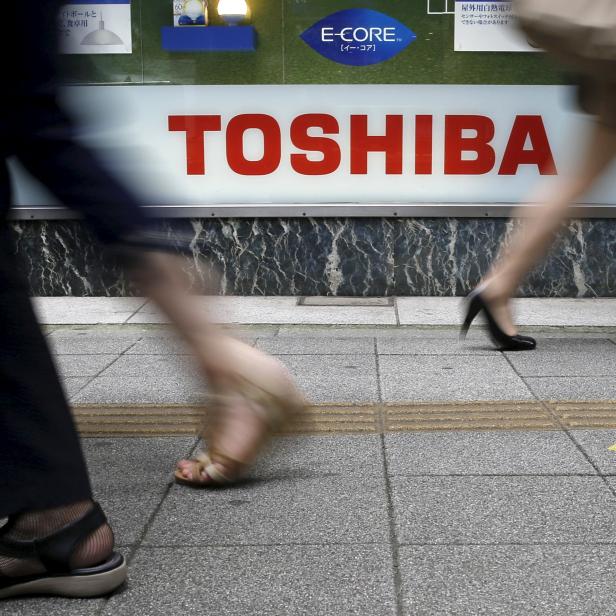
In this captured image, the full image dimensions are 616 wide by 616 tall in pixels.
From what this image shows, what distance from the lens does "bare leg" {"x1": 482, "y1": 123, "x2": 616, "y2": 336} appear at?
150 inches

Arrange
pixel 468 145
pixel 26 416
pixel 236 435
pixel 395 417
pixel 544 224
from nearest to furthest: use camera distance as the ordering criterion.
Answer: pixel 26 416 → pixel 236 435 → pixel 395 417 → pixel 544 224 → pixel 468 145

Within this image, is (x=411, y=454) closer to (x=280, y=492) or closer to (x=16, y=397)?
(x=280, y=492)

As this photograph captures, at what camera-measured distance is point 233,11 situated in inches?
256

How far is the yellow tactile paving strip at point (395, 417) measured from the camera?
3621 mm

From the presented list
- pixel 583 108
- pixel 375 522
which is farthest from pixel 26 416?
pixel 583 108

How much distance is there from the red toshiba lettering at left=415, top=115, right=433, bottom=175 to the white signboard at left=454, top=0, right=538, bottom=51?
50cm

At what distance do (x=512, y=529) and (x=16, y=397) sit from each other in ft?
4.25

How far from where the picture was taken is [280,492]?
9.65 feet

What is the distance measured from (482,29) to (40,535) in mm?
5130

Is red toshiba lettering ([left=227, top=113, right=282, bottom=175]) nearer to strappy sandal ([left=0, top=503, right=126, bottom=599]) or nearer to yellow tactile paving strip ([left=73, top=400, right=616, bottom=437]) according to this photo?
yellow tactile paving strip ([left=73, top=400, right=616, bottom=437])

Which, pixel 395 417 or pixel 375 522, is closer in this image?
pixel 375 522

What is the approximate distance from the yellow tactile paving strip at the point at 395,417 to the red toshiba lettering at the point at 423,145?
293 centimetres

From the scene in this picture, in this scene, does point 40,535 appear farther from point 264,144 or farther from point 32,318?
point 264,144

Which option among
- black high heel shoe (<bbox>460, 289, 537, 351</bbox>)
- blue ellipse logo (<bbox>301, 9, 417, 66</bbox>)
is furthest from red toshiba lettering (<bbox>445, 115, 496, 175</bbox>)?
black high heel shoe (<bbox>460, 289, 537, 351</bbox>)
